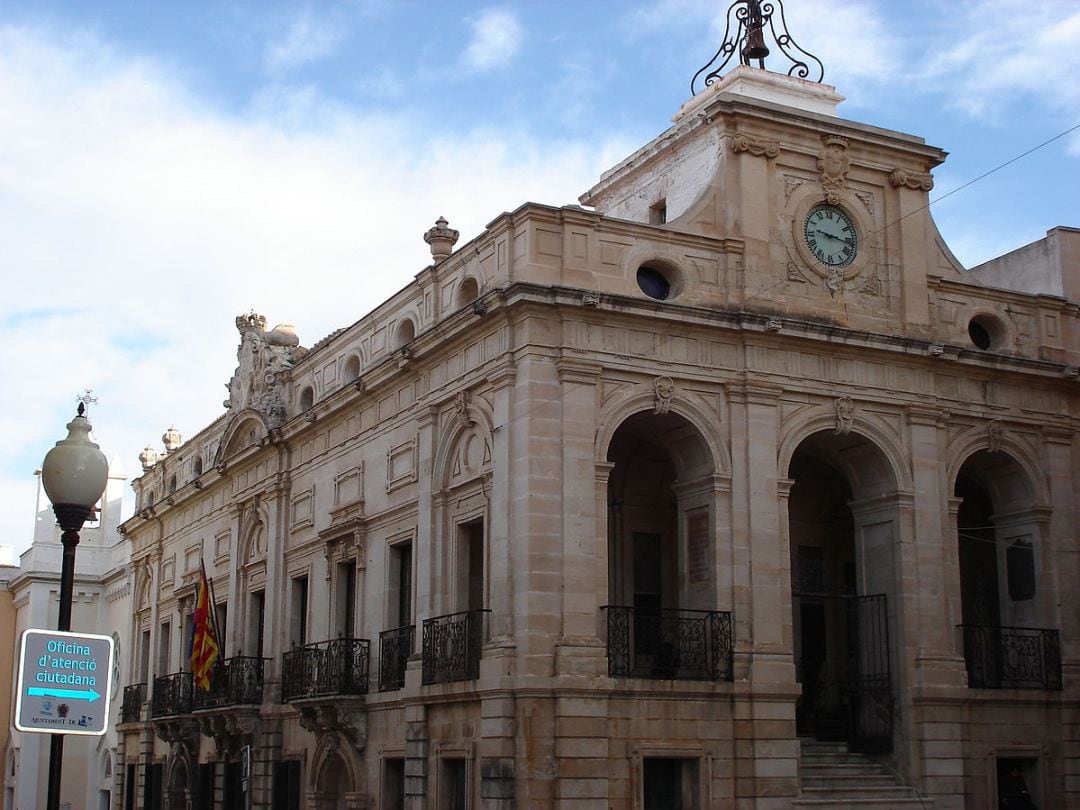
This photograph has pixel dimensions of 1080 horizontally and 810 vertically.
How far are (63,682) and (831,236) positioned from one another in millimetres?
16280

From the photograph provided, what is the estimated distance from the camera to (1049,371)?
77.7 ft

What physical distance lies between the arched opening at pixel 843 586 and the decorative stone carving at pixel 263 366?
10058 mm

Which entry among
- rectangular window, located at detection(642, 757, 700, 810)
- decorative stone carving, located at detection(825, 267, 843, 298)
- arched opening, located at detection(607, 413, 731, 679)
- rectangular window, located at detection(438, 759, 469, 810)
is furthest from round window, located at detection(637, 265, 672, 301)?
rectangular window, located at detection(438, 759, 469, 810)

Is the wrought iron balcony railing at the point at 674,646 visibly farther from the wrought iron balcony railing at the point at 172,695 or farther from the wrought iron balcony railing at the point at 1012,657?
the wrought iron balcony railing at the point at 172,695

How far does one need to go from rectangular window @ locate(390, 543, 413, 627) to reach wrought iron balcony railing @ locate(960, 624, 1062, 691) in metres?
8.30

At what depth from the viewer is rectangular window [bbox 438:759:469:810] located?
829 inches

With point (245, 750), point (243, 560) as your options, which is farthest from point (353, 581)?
point (243, 560)

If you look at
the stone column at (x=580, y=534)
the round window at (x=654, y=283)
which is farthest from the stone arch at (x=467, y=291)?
the stone column at (x=580, y=534)

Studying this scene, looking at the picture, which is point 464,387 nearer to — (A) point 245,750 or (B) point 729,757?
(B) point 729,757

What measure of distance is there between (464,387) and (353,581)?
567 centimetres

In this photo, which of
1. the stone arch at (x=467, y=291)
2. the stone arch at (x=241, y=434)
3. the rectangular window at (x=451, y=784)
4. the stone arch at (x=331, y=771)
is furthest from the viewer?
the stone arch at (x=241, y=434)

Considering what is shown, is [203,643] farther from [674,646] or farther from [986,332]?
[986,332]

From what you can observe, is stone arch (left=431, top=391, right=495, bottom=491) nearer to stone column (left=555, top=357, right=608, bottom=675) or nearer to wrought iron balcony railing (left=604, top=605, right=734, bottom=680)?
stone column (left=555, top=357, right=608, bottom=675)

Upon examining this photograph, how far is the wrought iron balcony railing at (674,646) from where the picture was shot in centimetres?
1995
